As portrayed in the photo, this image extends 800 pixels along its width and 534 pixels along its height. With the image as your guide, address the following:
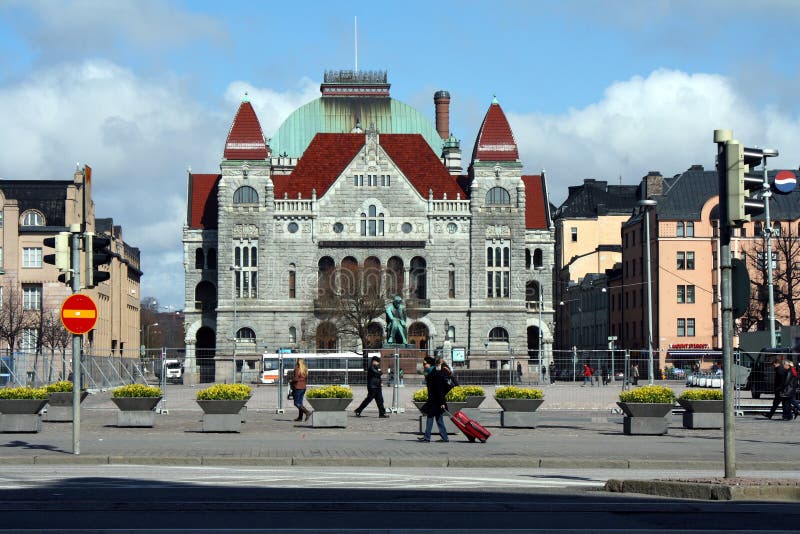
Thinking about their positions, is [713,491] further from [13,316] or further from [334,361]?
[13,316]

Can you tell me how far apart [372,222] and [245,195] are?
11077 mm

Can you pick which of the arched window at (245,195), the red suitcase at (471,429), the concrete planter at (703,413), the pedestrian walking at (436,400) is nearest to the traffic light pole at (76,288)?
the pedestrian walking at (436,400)

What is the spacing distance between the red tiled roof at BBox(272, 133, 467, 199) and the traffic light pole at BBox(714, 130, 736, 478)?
101868 mm

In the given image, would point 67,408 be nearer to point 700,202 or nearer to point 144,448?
point 144,448

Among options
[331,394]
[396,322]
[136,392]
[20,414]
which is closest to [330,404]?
[331,394]

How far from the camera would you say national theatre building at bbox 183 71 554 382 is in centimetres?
11706

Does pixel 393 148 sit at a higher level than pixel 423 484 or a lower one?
higher

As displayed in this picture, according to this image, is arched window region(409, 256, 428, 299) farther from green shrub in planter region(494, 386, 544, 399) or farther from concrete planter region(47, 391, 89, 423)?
green shrub in planter region(494, 386, 544, 399)

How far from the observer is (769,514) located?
15.9 metres

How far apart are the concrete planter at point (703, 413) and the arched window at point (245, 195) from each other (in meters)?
84.9

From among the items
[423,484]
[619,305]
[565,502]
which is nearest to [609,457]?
[423,484]

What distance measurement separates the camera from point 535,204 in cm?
13038

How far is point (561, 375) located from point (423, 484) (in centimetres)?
3203

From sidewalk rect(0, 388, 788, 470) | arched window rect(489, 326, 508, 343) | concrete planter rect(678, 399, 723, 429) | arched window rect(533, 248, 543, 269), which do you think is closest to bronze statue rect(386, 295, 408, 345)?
sidewalk rect(0, 388, 788, 470)
